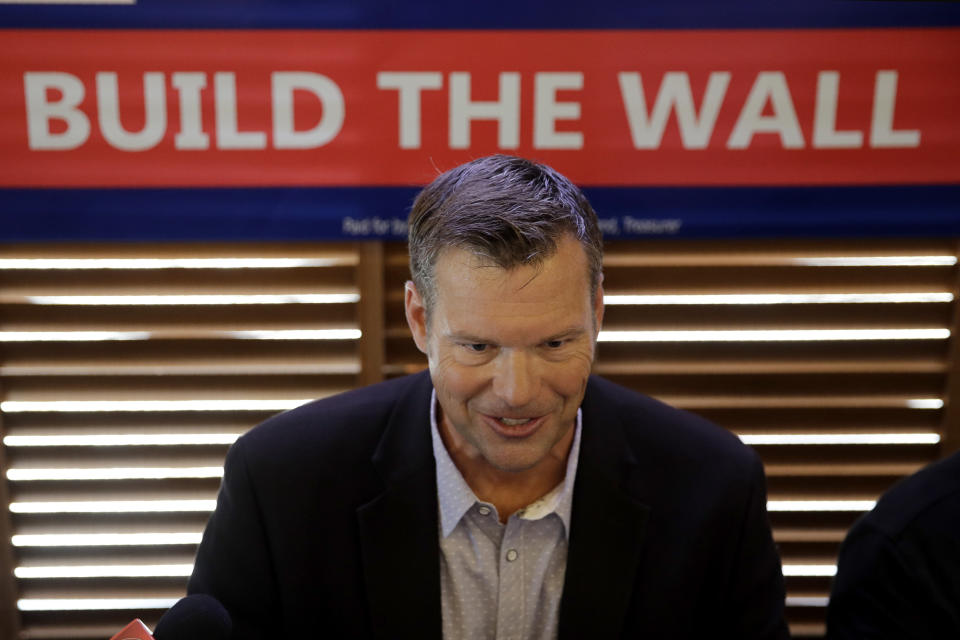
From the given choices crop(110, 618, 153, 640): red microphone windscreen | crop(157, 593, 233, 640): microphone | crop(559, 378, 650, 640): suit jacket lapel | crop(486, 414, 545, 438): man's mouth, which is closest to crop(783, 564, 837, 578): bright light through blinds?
crop(559, 378, 650, 640): suit jacket lapel

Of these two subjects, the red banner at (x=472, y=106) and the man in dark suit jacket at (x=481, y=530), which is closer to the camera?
the man in dark suit jacket at (x=481, y=530)


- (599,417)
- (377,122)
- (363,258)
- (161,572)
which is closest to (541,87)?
(377,122)

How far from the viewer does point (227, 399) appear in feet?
10.7

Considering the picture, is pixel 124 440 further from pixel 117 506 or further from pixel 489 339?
pixel 489 339

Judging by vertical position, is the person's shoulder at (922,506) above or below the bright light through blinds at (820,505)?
above

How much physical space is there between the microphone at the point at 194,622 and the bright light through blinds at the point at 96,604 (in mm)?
2356

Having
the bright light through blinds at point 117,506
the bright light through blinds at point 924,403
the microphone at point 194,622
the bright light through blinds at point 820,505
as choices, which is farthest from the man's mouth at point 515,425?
the bright light through blinds at point 924,403

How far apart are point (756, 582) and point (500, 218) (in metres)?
0.87

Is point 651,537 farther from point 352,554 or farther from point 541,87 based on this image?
point 541,87

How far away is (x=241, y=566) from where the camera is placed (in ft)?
5.57

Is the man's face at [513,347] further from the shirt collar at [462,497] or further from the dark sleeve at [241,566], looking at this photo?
the dark sleeve at [241,566]

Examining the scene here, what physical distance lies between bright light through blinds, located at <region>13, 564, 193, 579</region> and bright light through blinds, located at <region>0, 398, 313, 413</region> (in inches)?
23.9

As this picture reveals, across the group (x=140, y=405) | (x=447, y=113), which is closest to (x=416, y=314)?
(x=447, y=113)

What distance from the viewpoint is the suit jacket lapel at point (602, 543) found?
5.44 ft
